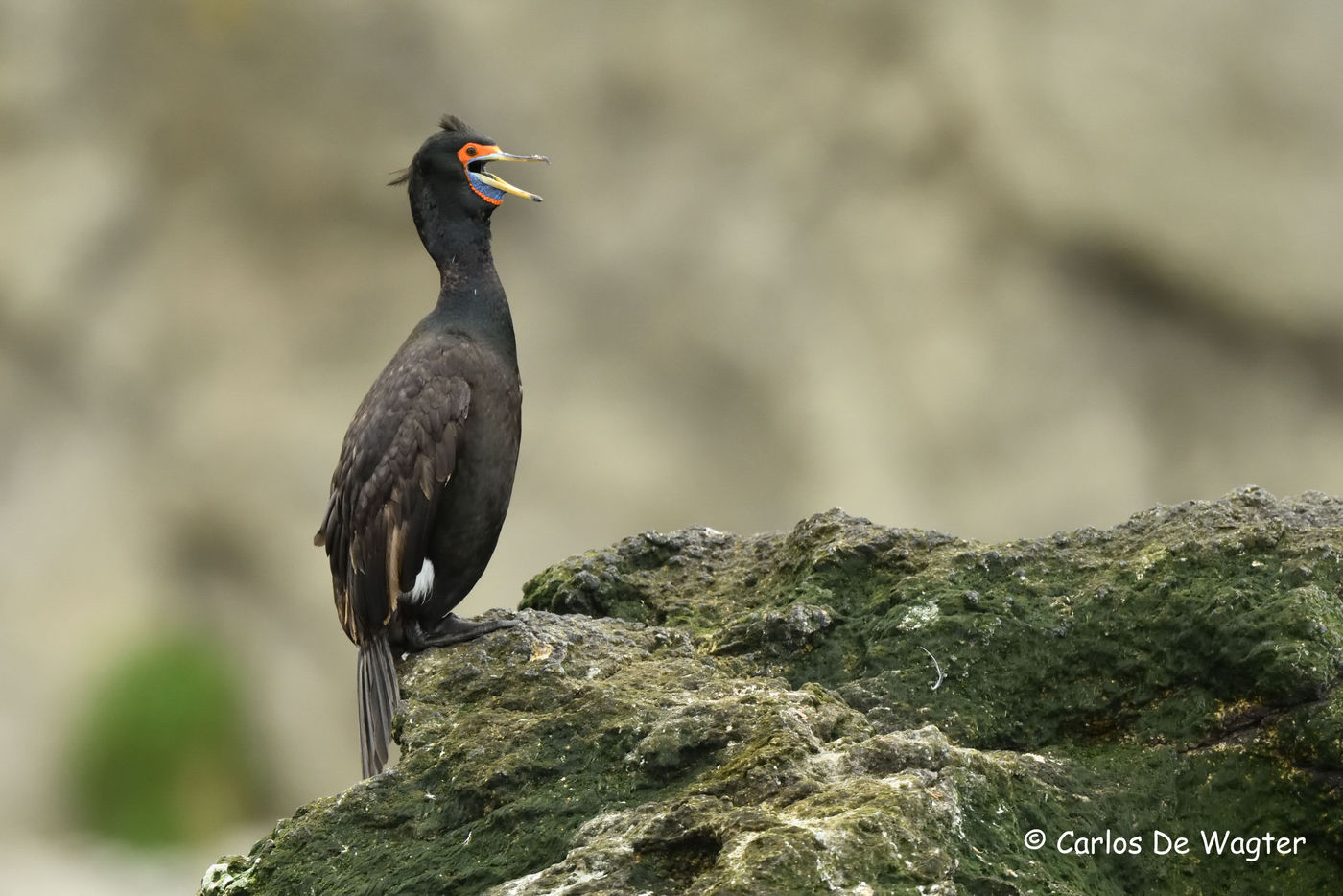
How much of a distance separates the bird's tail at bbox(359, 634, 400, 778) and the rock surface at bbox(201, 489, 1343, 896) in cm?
36

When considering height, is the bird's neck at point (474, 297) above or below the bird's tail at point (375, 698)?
above

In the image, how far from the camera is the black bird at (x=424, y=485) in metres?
3.45

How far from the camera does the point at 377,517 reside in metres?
3.52

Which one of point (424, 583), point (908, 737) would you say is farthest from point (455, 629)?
point (908, 737)

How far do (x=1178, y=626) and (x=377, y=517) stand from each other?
1.99 meters

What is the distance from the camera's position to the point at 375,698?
337 cm

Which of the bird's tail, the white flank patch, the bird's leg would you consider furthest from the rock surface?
the white flank patch

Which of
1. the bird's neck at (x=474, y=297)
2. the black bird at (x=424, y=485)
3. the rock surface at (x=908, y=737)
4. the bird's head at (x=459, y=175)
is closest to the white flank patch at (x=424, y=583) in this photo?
the black bird at (x=424, y=485)

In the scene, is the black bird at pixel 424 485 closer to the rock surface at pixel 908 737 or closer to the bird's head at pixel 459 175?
the bird's head at pixel 459 175

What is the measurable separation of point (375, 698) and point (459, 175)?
1.50 metres

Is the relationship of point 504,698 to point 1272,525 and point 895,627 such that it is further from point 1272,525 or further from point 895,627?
point 1272,525

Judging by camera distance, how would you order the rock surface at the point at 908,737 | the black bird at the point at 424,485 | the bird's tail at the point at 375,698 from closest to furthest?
the rock surface at the point at 908,737 → the bird's tail at the point at 375,698 → the black bird at the point at 424,485

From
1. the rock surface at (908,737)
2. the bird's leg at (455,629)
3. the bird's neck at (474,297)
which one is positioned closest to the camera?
the rock surface at (908,737)

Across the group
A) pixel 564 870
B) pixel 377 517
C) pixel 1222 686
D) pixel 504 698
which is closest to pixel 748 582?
pixel 504 698
